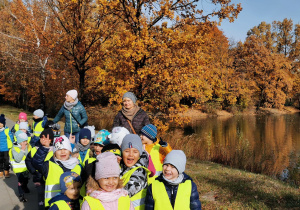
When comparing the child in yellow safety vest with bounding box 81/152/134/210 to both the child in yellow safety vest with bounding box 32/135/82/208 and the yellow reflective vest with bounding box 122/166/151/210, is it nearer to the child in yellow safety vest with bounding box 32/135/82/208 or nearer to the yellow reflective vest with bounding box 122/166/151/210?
the yellow reflective vest with bounding box 122/166/151/210

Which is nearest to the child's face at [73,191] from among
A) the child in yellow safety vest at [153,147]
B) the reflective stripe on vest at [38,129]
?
the child in yellow safety vest at [153,147]

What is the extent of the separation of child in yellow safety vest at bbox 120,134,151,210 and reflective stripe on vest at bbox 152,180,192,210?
22 centimetres

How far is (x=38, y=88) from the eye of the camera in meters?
24.5

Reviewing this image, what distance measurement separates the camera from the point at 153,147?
4.23 metres

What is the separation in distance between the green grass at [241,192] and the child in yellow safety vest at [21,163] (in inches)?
143

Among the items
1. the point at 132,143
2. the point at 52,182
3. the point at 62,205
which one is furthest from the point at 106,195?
the point at 52,182

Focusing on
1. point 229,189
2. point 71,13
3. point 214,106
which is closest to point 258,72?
point 214,106

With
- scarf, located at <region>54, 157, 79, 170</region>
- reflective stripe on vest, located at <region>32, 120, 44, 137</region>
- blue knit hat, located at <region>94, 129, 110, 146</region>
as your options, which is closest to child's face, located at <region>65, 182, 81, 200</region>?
scarf, located at <region>54, 157, 79, 170</region>

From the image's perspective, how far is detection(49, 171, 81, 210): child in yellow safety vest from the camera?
2.69 meters

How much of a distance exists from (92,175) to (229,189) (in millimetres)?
4211

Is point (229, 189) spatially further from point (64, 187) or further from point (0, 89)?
point (0, 89)

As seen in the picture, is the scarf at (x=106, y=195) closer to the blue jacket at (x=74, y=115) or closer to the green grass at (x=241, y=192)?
the green grass at (x=241, y=192)

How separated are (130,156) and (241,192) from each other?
3.61 metres

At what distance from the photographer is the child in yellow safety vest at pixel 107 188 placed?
2396mm
